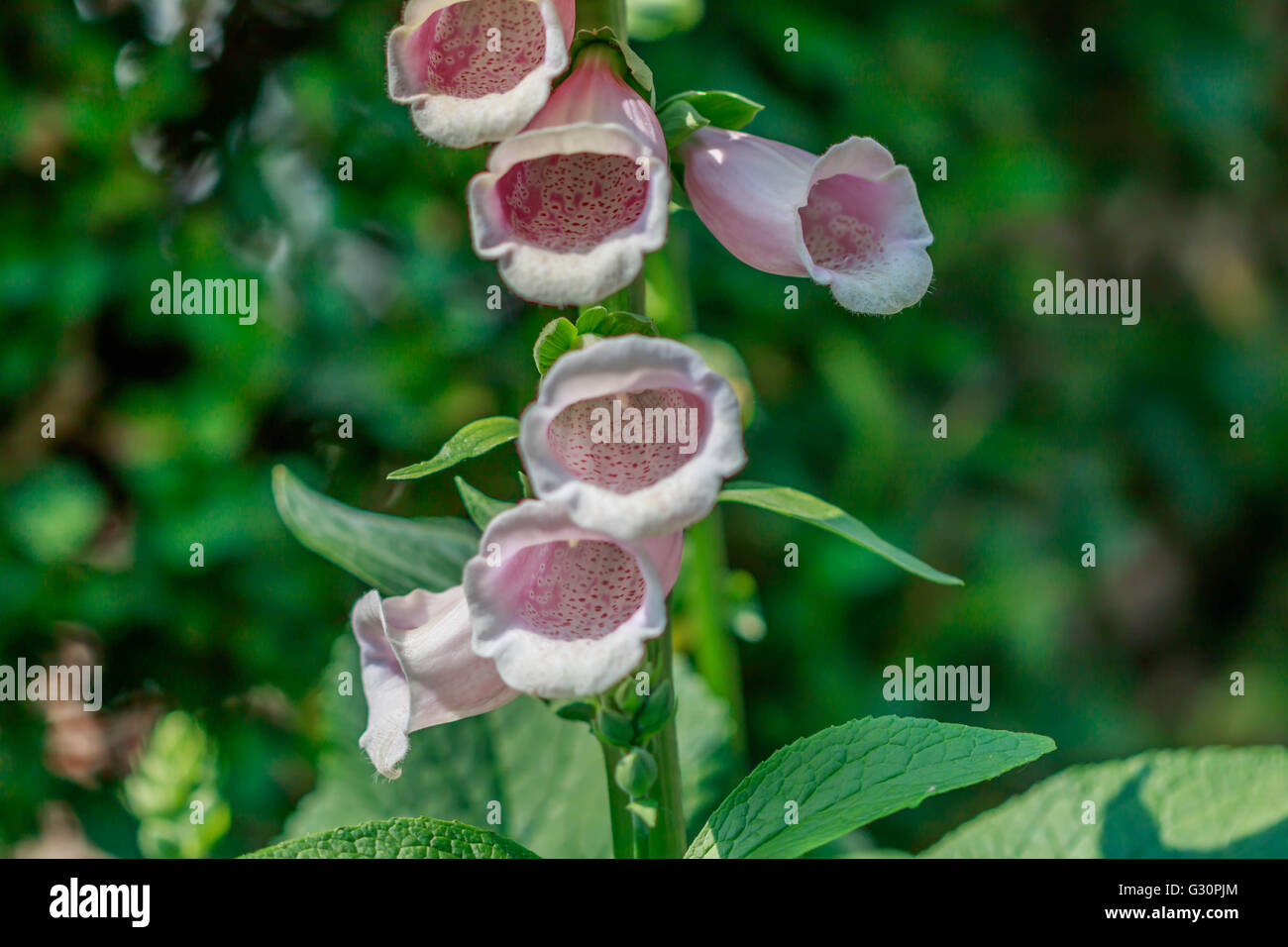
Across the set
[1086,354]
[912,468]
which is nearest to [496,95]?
[912,468]

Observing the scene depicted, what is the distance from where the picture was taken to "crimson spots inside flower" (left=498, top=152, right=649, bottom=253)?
15.1 inches

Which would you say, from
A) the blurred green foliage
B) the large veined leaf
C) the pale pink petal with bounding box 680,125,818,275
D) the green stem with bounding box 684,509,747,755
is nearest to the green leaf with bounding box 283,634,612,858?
the large veined leaf

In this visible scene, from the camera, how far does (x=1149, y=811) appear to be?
1.69 feet

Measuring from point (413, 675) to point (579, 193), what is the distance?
182 mm

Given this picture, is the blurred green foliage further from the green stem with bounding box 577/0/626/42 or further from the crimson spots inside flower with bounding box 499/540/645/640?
the crimson spots inside flower with bounding box 499/540/645/640

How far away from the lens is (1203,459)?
1.54 meters

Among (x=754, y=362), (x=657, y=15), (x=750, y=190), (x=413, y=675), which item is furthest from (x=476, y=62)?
(x=754, y=362)

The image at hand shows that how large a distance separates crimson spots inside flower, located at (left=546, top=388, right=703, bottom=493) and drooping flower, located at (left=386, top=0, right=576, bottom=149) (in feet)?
0.33

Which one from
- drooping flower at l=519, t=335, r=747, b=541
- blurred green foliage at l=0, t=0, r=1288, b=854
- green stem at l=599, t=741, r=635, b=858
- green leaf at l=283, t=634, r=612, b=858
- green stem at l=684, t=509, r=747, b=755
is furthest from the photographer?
blurred green foliage at l=0, t=0, r=1288, b=854

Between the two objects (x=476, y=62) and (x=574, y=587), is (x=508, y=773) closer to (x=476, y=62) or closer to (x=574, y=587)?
(x=574, y=587)

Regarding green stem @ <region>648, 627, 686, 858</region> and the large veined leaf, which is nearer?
green stem @ <region>648, 627, 686, 858</region>

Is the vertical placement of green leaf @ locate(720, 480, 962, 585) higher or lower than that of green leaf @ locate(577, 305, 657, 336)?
lower

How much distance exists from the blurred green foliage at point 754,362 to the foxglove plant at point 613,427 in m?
0.37

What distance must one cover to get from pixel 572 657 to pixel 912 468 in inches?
41.9
